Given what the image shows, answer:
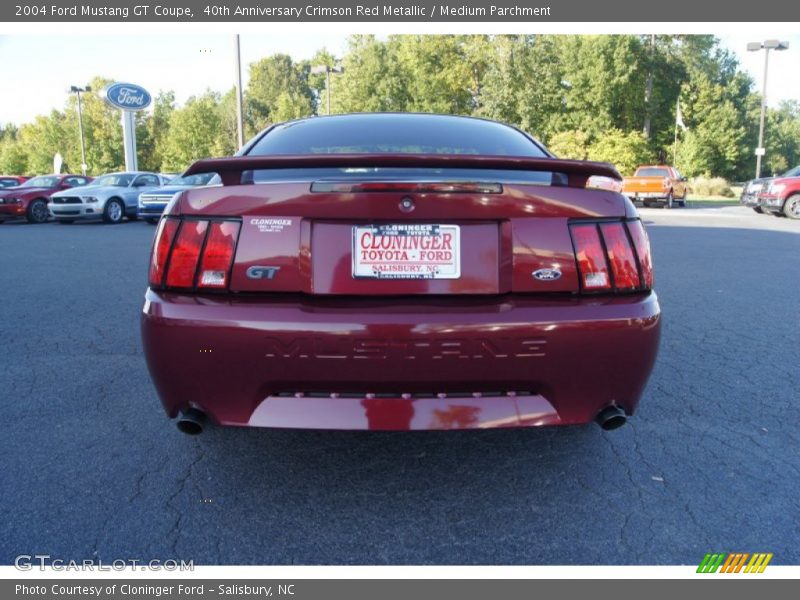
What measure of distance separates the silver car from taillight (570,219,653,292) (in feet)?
55.6

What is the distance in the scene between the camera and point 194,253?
2162mm

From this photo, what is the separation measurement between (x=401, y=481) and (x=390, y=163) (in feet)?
4.26

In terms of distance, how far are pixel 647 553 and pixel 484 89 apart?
146ft

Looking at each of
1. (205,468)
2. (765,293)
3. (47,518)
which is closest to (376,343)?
(205,468)

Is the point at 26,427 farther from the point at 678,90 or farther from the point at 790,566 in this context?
the point at 678,90

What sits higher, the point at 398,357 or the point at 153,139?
the point at 153,139

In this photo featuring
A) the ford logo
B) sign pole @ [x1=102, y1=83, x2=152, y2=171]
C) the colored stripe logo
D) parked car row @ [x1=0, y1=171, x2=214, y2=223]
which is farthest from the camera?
the ford logo

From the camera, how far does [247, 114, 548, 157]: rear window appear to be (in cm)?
304

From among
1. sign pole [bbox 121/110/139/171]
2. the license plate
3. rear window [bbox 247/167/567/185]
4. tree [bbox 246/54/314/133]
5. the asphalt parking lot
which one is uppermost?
tree [bbox 246/54/314/133]

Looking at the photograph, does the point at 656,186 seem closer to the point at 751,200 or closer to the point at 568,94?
the point at 751,200

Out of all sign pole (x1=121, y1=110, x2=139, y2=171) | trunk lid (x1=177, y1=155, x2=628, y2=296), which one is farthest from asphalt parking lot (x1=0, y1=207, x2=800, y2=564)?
sign pole (x1=121, y1=110, x2=139, y2=171)

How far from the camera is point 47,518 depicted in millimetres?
2213

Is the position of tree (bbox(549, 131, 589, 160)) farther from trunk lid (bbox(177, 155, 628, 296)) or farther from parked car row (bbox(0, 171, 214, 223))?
trunk lid (bbox(177, 155, 628, 296))

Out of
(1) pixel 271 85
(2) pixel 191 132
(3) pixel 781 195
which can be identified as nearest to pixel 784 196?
(3) pixel 781 195
